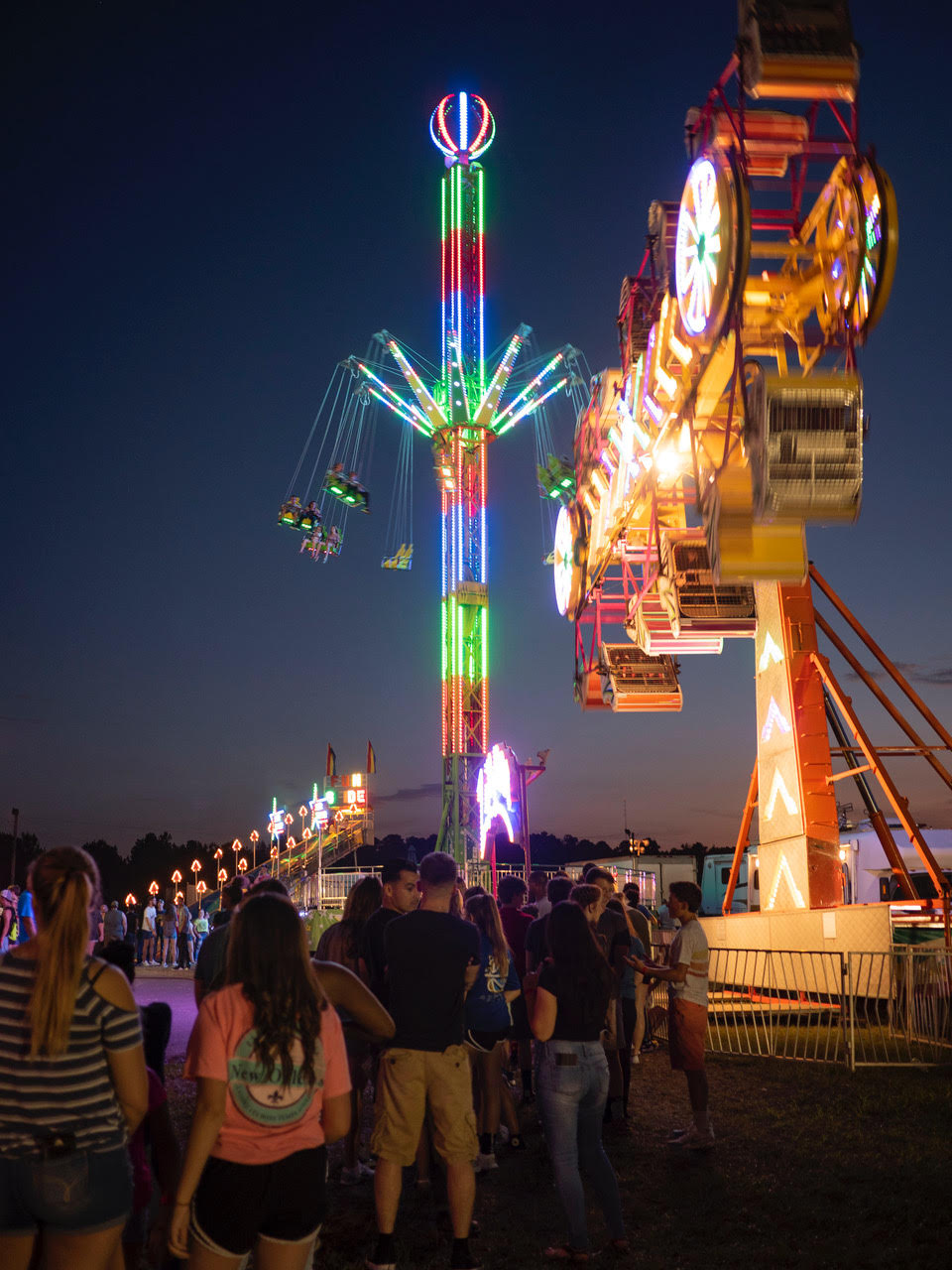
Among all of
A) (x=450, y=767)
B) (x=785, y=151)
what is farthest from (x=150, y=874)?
(x=785, y=151)

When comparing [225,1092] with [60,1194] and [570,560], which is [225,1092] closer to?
[60,1194]

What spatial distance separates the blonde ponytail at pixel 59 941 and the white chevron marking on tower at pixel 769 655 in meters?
15.9

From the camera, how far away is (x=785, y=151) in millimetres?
10898

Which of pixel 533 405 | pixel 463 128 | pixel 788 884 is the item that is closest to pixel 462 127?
pixel 463 128

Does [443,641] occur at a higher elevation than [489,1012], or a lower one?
higher

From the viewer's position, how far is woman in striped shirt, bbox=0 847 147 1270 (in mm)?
3055

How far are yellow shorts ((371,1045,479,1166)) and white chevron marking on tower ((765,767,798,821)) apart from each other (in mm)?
13370

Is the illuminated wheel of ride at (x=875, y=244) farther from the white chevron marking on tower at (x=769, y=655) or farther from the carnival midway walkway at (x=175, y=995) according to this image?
the white chevron marking on tower at (x=769, y=655)

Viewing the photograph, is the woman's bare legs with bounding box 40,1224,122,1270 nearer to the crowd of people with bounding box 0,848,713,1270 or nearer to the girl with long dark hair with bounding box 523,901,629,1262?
the crowd of people with bounding box 0,848,713,1270

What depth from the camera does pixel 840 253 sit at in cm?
1030

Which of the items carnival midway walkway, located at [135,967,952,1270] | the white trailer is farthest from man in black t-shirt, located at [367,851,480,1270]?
the white trailer

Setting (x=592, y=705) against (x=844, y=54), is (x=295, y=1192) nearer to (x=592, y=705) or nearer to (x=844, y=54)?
(x=844, y=54)

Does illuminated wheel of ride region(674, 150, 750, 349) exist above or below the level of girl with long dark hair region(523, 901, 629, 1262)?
above

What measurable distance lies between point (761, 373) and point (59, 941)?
807 cm
